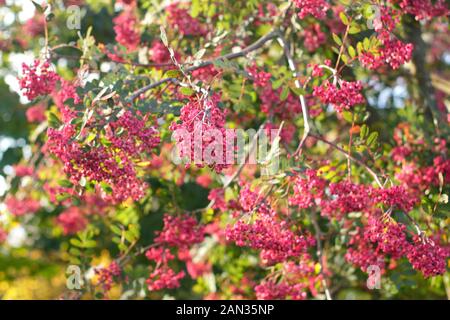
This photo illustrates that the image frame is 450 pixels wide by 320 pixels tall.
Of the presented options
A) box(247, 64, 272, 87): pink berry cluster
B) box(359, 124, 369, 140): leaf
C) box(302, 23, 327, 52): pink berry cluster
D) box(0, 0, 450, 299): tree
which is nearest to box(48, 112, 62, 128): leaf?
box(0, 0, 450, 299): tree

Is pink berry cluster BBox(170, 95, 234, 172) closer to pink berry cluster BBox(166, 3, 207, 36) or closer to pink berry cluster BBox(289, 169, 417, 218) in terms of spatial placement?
pink berry cluster BBox(289, 169, 417, 218)

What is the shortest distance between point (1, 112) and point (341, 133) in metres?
3.54

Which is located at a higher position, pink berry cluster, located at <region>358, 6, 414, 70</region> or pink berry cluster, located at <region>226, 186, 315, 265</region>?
pink berry cluster, located at <region>358, 6, 414, 70</region>

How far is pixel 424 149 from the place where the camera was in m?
4.21

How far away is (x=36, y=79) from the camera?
314 centimetres

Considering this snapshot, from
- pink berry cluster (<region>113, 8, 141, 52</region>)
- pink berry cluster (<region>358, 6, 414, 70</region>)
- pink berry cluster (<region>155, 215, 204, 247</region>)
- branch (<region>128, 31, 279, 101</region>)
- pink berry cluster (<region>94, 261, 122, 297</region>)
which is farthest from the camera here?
pink berry cluster (<region>113, 8, 141, 52</region>)

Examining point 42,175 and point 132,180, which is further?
point 42,175

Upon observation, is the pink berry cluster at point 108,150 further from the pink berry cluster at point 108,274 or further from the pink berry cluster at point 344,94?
the pink berry cluster at point 108,274

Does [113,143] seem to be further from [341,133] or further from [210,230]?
[341,133]

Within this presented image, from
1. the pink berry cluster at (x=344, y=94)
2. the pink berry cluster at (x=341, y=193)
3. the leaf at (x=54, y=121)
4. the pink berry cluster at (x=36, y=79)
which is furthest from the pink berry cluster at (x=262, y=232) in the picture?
the pink berry cluster at (x=36, y=79)

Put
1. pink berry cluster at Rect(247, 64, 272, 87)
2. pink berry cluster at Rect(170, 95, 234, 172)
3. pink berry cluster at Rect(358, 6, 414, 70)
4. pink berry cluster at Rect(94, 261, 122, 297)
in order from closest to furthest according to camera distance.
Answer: pink berry cluster at Rect(170, 95, 234, 172) → pink berry cluster at Rect(358, 6, 414, 70) → pink berry cluster at Rect(247, 64, 272, 87) → pink berry cluster at Rect(94, 261, 122, 297)

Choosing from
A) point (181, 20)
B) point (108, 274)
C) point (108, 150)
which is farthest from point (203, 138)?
point (181, 20)

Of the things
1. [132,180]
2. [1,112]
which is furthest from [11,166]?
[132,180]

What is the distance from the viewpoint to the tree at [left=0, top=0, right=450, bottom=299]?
2.76m
